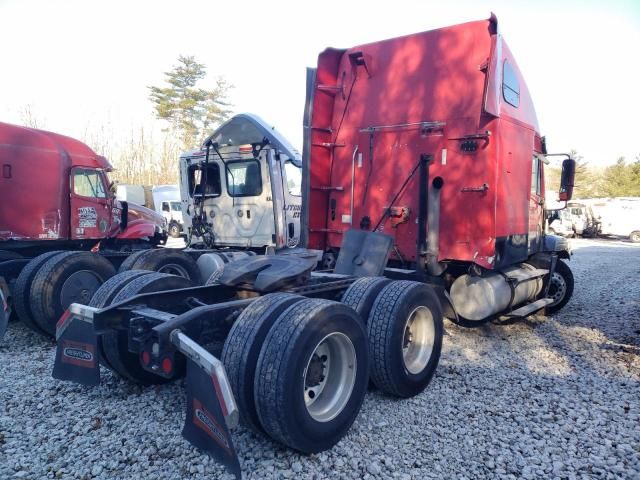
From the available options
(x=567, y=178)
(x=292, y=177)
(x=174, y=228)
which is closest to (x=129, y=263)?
(x=292, y=177)

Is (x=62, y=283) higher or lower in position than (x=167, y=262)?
lower

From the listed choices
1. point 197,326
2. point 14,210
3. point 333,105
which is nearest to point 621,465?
point 197,326

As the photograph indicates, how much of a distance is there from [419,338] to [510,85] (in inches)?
147

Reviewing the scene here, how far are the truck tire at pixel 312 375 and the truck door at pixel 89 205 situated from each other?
22.7ft

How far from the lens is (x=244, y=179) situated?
9094mm

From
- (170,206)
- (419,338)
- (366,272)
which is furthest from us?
(170,206)

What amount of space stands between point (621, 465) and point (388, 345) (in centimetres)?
174

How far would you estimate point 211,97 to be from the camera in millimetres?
42406

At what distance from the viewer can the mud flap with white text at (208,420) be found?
2.60m

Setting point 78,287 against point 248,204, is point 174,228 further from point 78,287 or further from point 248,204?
point 78,287

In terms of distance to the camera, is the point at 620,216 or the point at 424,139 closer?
the point at 424,139

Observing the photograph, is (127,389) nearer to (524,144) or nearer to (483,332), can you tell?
(483,332)

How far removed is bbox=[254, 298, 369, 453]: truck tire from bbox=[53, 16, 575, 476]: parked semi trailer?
0.4 inches

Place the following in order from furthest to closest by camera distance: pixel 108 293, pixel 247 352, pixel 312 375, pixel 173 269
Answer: pixel 173 269, pixel 108 293, pixel 312 375, pixel 247 352
